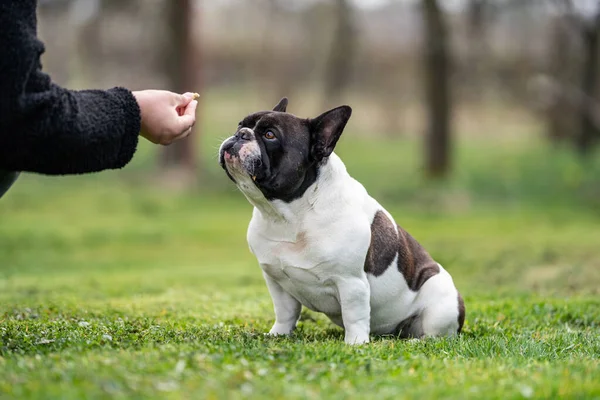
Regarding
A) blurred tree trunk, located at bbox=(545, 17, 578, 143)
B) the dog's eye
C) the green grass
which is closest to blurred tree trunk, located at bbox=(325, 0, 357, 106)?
the green grass

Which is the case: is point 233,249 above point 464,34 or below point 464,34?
below

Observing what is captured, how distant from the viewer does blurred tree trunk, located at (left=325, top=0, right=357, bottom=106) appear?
1184 inches

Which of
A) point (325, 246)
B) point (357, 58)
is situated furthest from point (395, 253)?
point (357, 58)

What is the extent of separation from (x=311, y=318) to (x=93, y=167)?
122 inches

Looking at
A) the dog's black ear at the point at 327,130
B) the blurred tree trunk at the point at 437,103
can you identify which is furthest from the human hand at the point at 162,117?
the blurred tree trunk at the point at 437,103

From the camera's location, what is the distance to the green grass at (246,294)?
13.7 feet

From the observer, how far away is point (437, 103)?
78.0 ft

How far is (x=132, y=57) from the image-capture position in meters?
35.6

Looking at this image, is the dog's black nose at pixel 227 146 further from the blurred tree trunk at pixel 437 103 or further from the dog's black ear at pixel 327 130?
the blurred tree trunk at pixel 437 103

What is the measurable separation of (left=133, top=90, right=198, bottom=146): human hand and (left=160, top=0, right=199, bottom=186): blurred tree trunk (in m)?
18.4

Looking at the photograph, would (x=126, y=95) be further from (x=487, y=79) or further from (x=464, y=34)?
(x=487, y=79)

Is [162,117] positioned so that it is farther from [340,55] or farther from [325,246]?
[340,55]

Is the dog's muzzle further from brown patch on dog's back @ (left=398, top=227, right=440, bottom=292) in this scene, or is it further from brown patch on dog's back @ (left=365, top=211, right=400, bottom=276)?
brown patch on dog's back @ (left=398, top=227, right=440, bottom=292)

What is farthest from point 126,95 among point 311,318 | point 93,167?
point 311,318
